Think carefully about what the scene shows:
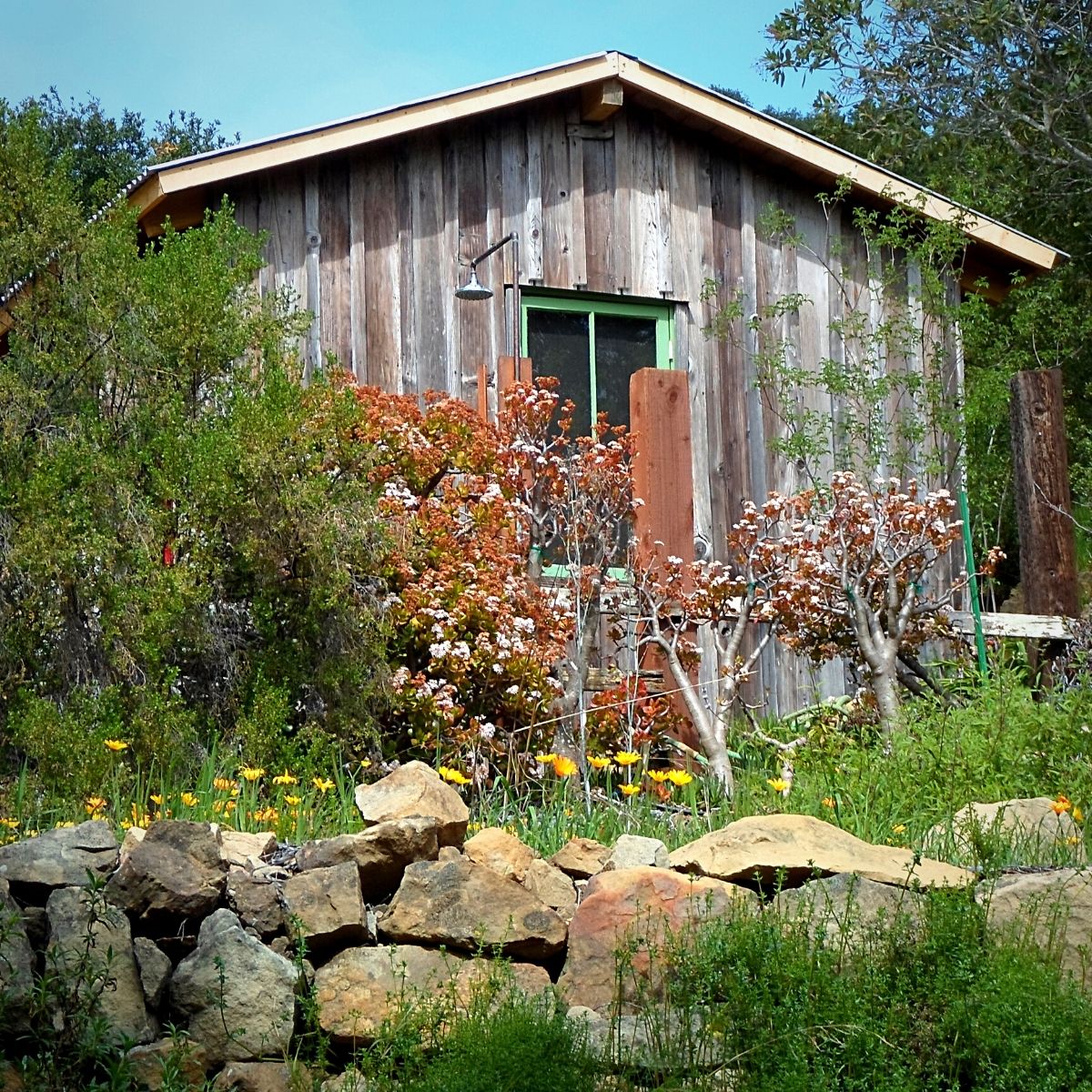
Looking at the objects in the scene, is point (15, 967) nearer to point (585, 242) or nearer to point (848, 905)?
point (848, 905)

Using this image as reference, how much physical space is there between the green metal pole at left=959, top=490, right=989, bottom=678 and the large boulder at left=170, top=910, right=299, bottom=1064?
5022mm

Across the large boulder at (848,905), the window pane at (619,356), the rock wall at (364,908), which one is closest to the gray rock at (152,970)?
the rock wall at (364,908)

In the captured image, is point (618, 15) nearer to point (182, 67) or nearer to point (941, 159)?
point (941, 159)

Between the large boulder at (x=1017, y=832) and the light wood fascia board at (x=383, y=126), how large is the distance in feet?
17.3

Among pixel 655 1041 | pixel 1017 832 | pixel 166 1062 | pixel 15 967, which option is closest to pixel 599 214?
pixel 1017 832

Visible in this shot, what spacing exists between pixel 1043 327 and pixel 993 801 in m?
10.6

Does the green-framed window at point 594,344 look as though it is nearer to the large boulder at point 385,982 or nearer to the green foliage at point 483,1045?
the large boulder at point 385,982

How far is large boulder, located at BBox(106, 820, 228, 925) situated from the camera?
433cm

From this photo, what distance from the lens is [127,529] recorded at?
6.49 metres

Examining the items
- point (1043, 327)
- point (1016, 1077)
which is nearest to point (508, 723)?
point (1016, 1077)

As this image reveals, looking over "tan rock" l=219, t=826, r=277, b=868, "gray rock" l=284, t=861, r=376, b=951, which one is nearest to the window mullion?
"tan rock" l=219, t=826, r=277, b=868

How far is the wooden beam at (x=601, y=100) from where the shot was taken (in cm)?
952

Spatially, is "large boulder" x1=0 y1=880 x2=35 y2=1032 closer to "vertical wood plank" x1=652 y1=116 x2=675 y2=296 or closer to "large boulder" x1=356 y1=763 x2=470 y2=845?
"large boulder" x1=356 y1=763 x2=470 y2=845

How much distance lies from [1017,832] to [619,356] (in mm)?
4873
